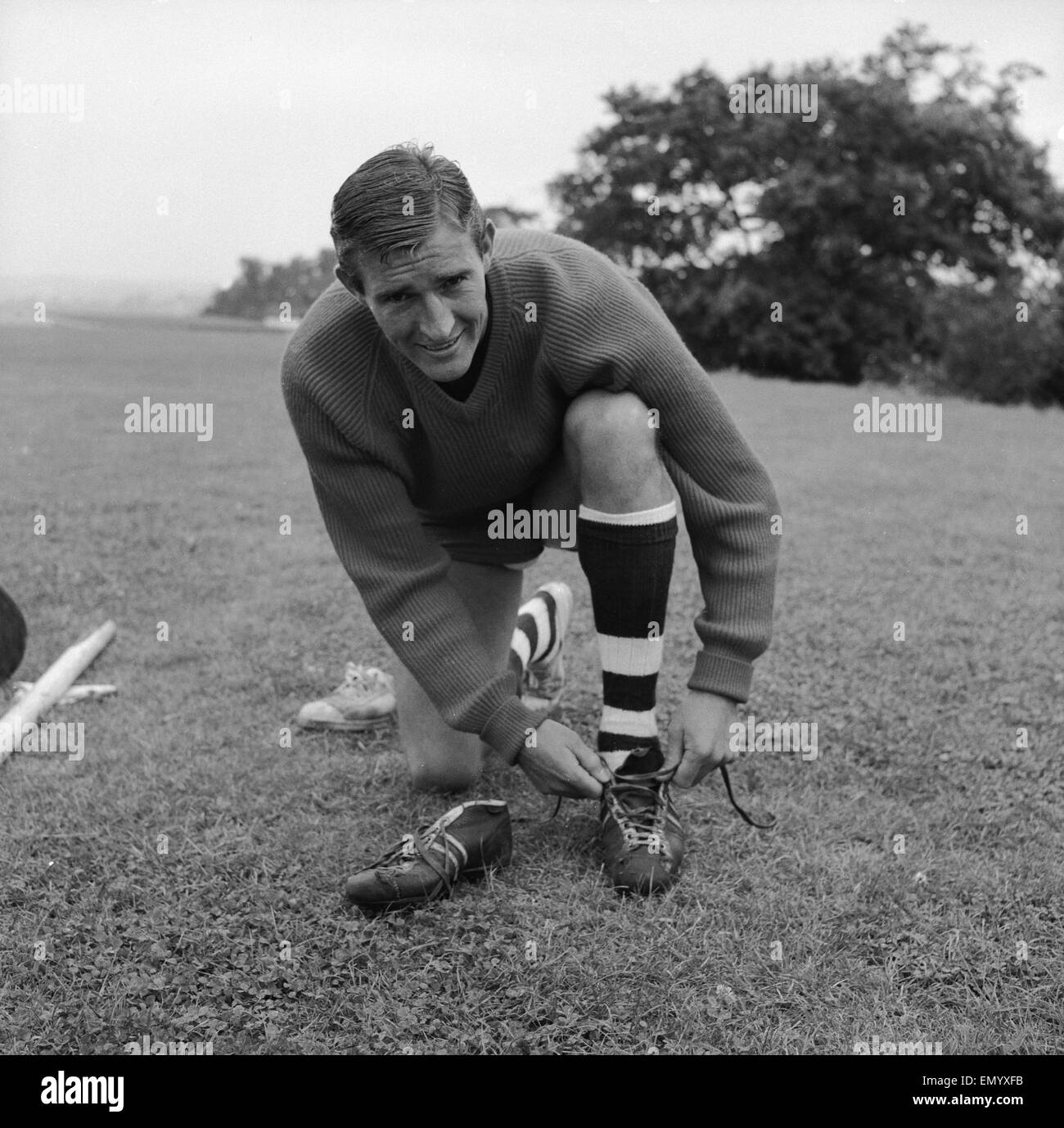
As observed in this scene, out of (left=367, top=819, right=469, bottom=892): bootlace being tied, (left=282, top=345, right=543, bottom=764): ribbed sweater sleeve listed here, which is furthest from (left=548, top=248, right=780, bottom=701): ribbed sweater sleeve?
(left=367, top=819, right=469, bottom=892): bootlace being tied

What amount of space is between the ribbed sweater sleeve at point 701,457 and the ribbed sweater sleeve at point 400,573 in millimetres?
458

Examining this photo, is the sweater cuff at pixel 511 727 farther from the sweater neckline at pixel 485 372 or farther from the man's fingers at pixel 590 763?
the sweater neckline at pixel 485 372

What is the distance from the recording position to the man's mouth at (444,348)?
2301 mm

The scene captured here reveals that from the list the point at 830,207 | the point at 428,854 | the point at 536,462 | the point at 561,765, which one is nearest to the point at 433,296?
the point at 536,462

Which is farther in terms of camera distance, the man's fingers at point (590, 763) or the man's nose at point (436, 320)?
the man's fingers at point (590, 763)

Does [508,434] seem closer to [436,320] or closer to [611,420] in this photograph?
[611,420]

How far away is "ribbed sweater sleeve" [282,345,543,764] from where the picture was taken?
2.50m

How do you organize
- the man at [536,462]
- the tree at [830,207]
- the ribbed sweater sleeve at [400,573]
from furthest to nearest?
the tree at [830,207]
the ribbed sweater sleeve at [400,573]
the man at [536,462]

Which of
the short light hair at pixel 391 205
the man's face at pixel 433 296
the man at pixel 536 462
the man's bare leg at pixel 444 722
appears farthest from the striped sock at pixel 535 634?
the short light hair at pixel 391 205

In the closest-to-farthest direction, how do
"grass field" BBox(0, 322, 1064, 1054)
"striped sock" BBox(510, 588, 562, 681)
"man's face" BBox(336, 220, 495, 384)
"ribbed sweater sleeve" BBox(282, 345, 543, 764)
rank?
"grass field" BBox(0, 322, 1064, 1054), "man's face" BBox(336, 220, 495, 384), "ribbed sweater sleeve" BBox(282, 345, 543, 764), "striped sock" BBox(510, 588, 562, 681)

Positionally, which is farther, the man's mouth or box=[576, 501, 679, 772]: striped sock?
box=[576, 501, 679, 772]: striped sock

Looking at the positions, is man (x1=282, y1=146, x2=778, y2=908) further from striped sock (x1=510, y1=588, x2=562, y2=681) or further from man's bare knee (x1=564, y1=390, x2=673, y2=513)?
striped sock (x1=510, y1=588, x2=562, y2=681)

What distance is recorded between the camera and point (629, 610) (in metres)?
2.54
